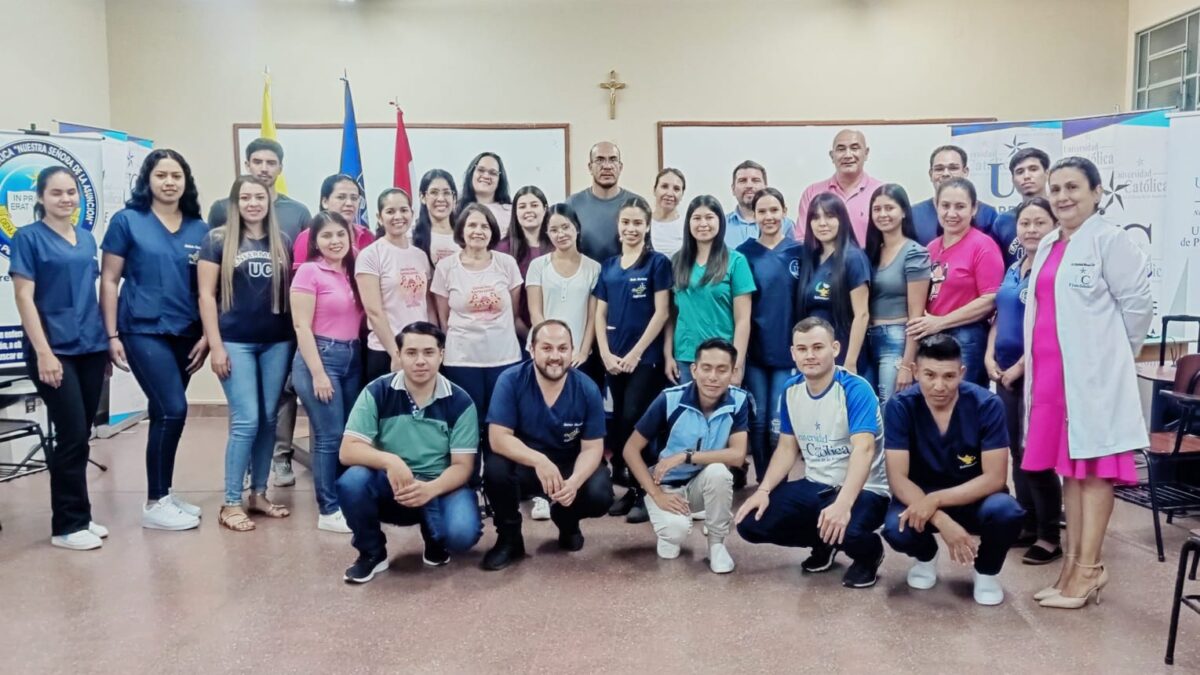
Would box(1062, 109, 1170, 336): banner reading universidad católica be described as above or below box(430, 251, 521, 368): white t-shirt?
above

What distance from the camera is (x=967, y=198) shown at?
3.51 meters

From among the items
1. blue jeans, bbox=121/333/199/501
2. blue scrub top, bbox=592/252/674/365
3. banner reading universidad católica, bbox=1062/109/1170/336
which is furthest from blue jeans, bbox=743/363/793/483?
banner reading universidad católica, bbox=1062/109/1170/336

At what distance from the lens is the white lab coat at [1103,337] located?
8.79 ft

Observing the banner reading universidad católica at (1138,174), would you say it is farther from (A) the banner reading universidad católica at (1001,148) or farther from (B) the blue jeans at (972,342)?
(B) the blue jeans at (972,342)

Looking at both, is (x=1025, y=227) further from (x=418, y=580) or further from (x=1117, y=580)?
(x=418, y=580)

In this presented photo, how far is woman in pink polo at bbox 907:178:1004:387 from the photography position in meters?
3.51

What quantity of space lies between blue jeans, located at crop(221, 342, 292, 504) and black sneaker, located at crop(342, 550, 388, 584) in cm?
95

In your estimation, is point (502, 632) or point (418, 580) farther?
point (418, 580)

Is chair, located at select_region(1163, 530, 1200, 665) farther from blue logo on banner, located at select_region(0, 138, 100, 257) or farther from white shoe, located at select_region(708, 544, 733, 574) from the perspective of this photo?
blue logo on banner, located at select_region(0, 138, 100, 257)

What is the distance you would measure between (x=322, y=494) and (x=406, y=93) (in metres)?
3.63

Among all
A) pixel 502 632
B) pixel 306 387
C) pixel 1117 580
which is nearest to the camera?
pixel 502 632

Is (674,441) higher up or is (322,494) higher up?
(674,441)

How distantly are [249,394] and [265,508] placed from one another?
1.91ft

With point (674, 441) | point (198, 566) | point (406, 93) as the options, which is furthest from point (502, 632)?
point (406, 93)
